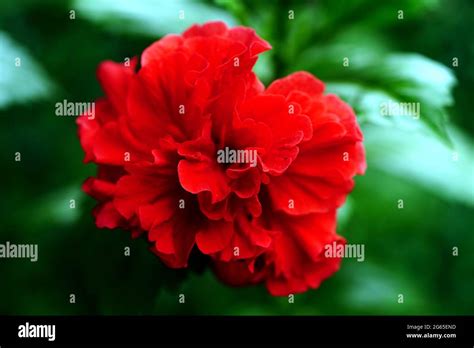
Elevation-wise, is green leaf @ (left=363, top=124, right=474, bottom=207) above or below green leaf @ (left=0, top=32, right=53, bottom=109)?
below

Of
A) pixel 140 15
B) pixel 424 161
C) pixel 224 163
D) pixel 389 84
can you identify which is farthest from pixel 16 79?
pixel 424 161

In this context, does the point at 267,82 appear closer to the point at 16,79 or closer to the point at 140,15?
the point at 140,15

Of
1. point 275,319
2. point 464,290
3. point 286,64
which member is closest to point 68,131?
point 286,64

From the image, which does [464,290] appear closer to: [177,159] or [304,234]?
[304,234]

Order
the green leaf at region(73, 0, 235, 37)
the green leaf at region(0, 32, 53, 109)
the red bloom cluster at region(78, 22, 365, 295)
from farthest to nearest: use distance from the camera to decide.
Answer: the green leaf at region(73, 0, 235, 37) → the green leaf at region(0, 32, 53, 109) → the red bloom cluster at region(78, 22, 365, 295)

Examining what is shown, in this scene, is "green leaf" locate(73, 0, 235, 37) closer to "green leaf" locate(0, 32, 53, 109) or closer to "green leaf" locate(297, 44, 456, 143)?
"green leaf" locate(0, 32, 53, 109)

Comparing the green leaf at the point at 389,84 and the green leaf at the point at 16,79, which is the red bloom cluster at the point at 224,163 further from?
the green leaf at the point at 16,79

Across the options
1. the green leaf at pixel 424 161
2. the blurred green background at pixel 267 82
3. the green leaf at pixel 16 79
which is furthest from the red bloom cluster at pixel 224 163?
the green leaf at pixel 424 161

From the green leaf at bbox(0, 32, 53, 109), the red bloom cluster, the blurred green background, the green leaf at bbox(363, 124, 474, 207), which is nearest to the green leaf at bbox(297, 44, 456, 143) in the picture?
the blurred green background
